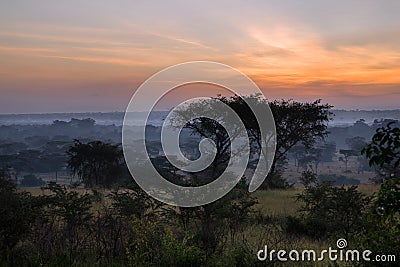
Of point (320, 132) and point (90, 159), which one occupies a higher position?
point (320, 132)

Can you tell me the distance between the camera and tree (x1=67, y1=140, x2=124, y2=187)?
82.7ft

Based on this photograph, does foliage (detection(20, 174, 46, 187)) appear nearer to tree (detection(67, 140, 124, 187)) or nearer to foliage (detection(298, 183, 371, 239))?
tree (detection(67, 140, 124, 187))

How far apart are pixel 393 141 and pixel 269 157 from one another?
22885 millimetres

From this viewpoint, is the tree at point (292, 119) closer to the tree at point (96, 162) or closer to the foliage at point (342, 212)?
the tree at point (96, 162)

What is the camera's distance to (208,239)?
7301mm

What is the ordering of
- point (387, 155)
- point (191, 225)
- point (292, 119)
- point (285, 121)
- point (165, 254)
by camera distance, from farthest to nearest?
1. point (285, 121)
2. point (292, 119)
3. point (191, 225)
4. point (165, 254)
5. point (387, 155)

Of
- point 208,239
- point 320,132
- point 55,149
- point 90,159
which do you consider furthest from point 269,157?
point 55,149

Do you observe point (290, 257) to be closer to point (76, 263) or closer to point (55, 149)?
point (76, 263)
